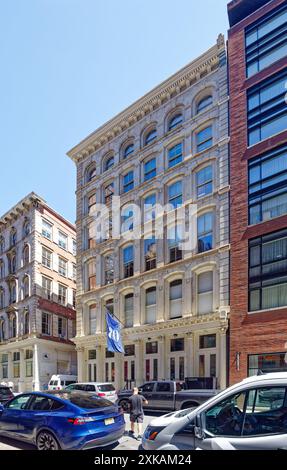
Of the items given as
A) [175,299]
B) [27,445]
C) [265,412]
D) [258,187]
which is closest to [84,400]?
[27,445]

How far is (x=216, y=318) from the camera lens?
75.6 ft

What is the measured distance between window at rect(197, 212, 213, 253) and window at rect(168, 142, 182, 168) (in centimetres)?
490

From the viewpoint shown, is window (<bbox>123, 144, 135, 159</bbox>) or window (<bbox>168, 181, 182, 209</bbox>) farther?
window (<bbox>123, 144, 135, 159</bbox>)

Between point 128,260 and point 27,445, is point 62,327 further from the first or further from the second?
point 27,445

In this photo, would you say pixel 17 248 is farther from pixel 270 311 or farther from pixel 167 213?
pixel 270 311

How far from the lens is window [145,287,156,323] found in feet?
90.6

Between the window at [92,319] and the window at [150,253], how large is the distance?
696cm

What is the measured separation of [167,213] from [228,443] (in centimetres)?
2235

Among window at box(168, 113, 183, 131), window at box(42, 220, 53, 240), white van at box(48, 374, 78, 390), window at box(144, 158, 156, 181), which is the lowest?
white van at box(48, 374, 78, 390)

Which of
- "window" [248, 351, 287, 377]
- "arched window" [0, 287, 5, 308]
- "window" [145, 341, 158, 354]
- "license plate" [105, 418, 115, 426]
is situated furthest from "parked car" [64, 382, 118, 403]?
"arched window" [0, 287, 5, 308]

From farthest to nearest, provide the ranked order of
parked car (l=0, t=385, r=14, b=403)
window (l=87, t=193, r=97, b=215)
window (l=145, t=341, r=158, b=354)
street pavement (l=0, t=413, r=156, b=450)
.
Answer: window (l=87, t=193, r=97, b=215), window (l=145, t=341, r=158, b=354), parked car (l=0, t=385, r=14, b=403), street pavement (l=0, t=413, r=156, b=450)

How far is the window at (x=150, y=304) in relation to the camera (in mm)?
27625

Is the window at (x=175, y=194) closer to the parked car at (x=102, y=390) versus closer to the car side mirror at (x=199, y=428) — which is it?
the parked car at (x=102, y=390)

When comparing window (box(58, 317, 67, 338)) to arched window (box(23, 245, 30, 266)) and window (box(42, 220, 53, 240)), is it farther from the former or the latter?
window (box(42, 220, 53, 240))
